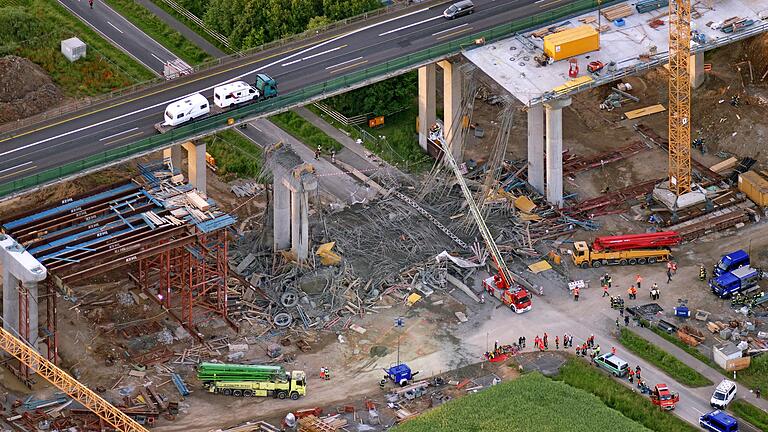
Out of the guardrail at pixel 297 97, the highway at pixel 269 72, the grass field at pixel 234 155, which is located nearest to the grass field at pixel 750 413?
the guardrail at pixel 297 97

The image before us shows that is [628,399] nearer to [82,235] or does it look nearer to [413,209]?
[413,209]

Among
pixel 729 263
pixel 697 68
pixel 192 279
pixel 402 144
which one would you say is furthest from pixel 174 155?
pixel 697 68

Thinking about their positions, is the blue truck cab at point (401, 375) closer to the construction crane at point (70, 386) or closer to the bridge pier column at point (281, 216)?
the bridge pier column at point (281, 216)

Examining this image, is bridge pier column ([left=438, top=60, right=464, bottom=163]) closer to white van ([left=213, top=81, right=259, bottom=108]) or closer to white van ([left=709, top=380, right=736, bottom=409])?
white van ([left=213, top=81, right=259, bottom=108])

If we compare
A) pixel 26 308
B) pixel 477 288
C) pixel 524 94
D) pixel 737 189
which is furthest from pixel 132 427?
pixel 737 189

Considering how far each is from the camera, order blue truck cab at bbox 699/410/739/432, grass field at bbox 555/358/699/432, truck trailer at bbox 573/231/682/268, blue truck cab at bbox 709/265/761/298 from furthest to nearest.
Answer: truck trailer at bbox 573/231/682/268 → blue truck cab at bbox 709/265/761/298 → grass field at bbox 555/358/699/432 → blue truck cab at bbox 699/410/739/432

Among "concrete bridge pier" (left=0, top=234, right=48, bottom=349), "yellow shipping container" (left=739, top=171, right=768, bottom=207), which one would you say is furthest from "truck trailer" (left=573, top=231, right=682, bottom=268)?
"concrete bridge pier" (left=0, top=234, right=48, bottom=349)
